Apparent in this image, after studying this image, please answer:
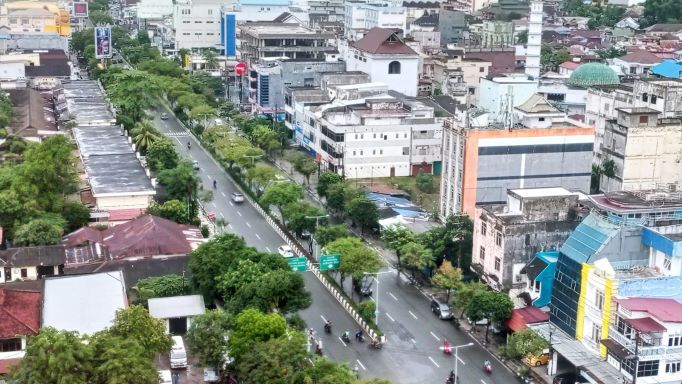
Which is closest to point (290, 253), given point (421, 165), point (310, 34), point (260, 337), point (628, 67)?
point (260, 337)

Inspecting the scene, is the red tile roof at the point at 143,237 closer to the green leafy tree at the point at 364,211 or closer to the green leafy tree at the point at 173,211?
the green leafy tree at the point at 173,211

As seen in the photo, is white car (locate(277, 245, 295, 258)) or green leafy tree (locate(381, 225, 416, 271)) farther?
white car (locate(277, 245, 295, 258))

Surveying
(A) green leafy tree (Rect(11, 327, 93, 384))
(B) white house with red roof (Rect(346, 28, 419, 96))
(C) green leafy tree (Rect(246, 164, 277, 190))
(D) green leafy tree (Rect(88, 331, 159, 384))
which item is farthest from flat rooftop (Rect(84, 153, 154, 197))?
(B) white house with red roof (Rect(346, 28, 419, 96))

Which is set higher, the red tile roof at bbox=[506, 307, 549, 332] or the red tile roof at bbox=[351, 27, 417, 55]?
the red tile roof at bbox=[351, 27, 417, 55]

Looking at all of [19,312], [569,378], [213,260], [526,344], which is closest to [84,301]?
[19,312]

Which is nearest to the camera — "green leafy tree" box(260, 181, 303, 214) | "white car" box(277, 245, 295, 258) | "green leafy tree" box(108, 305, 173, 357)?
"green leafy tree" box(108, 305, 173, 357)

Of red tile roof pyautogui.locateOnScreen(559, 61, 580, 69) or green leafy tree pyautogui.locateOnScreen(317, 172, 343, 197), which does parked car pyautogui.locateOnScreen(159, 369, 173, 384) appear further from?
red tile roof pyautogui.locateOnScreen(559, 61, 580, 69)

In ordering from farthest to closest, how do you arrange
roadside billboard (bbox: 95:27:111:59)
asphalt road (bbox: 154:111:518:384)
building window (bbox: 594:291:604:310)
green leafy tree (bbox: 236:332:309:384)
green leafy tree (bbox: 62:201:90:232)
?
roadside billboard (bbox: 95:27:111:59) → green leafy tree (bbox: 62:201:90:232) → asphalt road (bbox: 154:111:518:384) → building window (bbox: 594:291:604:310) → green leafy tree (bbox: 236:332:309:384)
